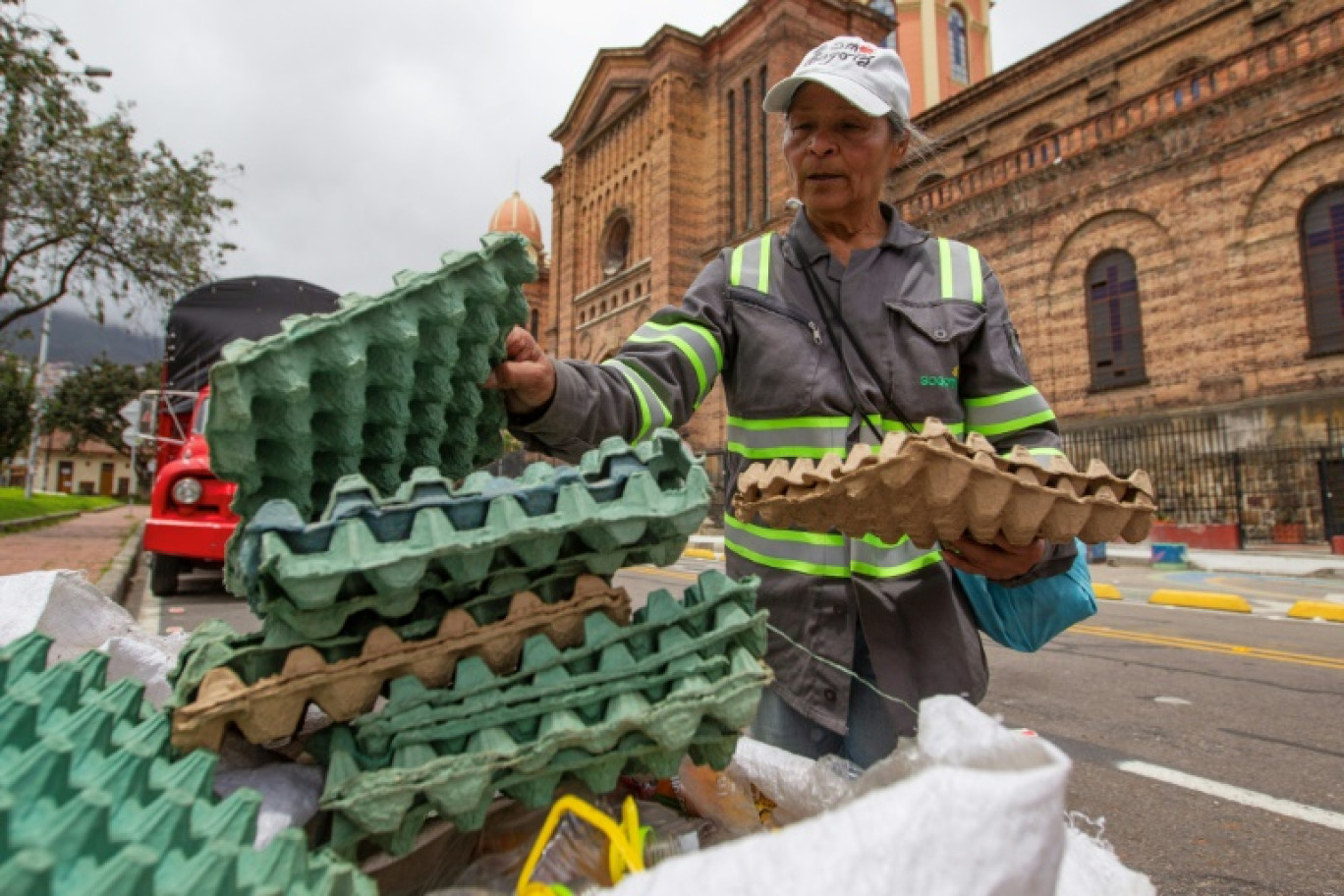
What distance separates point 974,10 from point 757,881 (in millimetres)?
48153

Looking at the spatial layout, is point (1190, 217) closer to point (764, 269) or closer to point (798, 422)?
point (764, 269)

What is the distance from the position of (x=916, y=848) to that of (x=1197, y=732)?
454 cm

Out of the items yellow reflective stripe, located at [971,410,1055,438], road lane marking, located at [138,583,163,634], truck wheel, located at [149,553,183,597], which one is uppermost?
yellow reflective stripe, located at [971,410,1055,438]

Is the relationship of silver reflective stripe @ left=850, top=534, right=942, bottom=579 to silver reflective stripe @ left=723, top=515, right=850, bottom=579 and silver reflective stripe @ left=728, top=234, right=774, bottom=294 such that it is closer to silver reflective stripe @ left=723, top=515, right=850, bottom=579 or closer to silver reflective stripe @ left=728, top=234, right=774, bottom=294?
silver reflective stripe @ left=723, top=515, right=850, bottom=579

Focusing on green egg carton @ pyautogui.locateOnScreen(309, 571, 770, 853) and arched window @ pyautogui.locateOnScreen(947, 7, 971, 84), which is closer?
green egg carton @ pyautogui.locateOnScreen(309, 571, 770, 853)

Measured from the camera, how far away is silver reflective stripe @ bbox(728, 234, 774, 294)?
1.77 metres

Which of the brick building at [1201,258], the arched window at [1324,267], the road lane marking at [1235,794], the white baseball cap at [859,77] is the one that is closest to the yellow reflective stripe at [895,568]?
the white baseball cap at [859,77]

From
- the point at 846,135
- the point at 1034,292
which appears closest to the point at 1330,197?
the point at 1034,292

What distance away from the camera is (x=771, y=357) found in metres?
1.68

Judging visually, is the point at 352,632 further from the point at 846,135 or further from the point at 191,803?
the point at 846,135

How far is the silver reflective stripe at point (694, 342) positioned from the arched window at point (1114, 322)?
1742 cm

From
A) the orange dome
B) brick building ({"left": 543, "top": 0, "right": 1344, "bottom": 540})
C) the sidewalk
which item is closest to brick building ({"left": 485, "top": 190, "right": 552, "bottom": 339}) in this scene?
the orange dome

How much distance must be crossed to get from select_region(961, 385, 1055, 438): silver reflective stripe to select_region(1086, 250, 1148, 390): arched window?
17.1 m

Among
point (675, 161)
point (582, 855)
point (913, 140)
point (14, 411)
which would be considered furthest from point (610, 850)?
point (14, 411)
